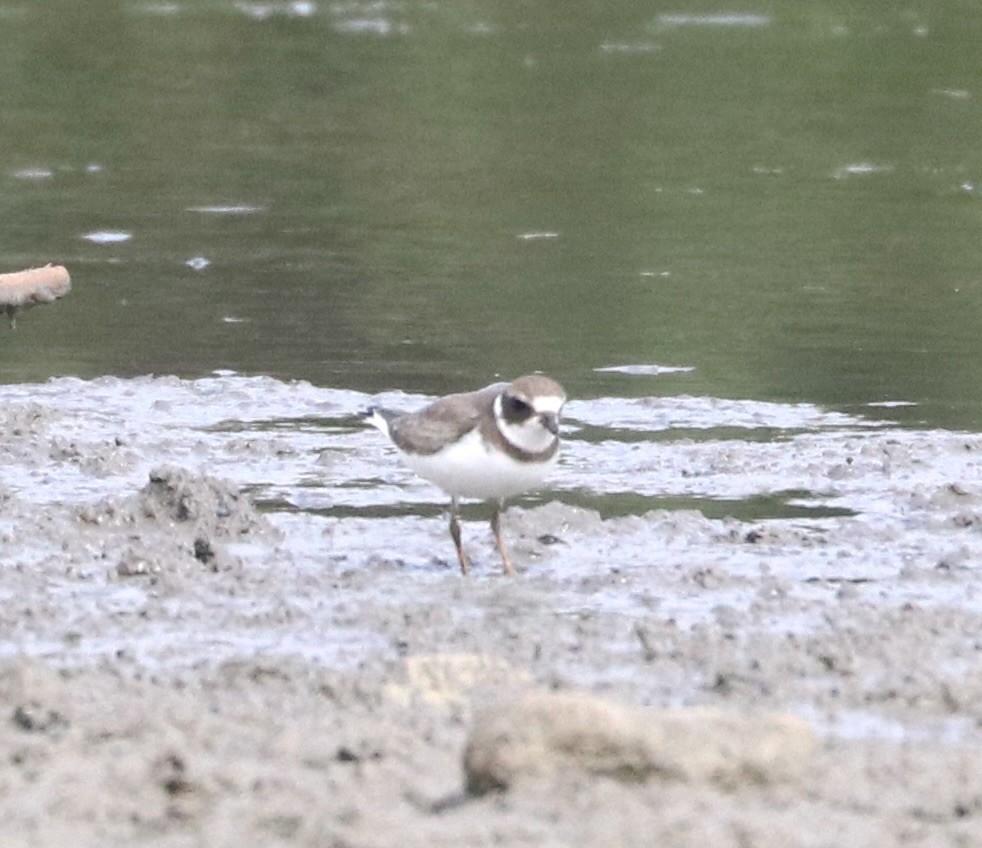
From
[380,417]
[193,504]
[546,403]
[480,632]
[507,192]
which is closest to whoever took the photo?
[480,632]

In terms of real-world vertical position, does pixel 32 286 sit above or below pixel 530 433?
above

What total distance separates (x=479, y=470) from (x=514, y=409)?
24 centimetres

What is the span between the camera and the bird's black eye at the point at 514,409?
24.4ft

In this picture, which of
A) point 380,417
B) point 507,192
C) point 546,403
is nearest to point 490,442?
point 546,403

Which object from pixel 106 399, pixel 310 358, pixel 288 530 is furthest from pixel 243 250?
pixel 288 530

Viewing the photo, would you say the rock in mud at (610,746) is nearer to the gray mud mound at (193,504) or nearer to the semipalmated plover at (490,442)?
the semipalmated plover at (490,442)

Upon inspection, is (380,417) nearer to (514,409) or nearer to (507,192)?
(514,409)

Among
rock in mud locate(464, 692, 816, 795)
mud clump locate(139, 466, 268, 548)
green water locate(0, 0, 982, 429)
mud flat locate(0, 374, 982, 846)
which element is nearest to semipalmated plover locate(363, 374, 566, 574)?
mud flat locate(0, 374, 982, 846)

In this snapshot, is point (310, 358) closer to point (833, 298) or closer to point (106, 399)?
point (106, 399)

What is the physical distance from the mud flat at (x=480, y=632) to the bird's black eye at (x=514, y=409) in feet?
1.84

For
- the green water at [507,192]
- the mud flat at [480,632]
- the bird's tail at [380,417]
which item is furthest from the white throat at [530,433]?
the green water at [507,192]

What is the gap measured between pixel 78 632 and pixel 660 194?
10.2 meters

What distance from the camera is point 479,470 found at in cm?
752

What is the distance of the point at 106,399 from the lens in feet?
34.0
